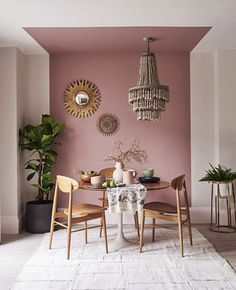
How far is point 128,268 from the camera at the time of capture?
332 centimetres

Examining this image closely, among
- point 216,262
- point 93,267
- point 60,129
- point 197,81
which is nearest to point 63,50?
point 60,129

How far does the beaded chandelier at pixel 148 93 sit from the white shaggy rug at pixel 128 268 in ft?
4.80

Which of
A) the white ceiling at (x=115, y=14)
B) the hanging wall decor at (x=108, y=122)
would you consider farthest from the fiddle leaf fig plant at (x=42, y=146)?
the white ceiling at (x=115, y=14)

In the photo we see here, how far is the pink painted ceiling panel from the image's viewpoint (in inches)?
155

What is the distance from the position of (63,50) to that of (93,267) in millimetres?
2808

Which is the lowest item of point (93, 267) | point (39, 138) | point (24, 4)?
point (93, 267)

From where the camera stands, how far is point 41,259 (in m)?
3.57

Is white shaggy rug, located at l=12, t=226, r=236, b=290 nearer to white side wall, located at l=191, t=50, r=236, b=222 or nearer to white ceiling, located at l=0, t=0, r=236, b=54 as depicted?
white side wall, located at l=191, t=50, r=236, b=222

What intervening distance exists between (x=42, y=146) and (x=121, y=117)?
113 centimetres

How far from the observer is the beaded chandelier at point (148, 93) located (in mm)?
3910

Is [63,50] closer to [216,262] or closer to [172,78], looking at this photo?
[172,78]

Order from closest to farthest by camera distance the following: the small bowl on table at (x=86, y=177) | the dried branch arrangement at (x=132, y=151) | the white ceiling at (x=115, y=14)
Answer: the white ceiling at (x=115, y=14), the small bowl on table at (x=86, y=177), the dried branch arrangement at (x=132, y=151)

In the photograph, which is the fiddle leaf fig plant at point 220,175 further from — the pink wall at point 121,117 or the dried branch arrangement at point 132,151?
the dried branch arrangement at point 132,151

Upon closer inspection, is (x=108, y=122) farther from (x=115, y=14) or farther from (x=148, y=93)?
(x=115, y=14)
